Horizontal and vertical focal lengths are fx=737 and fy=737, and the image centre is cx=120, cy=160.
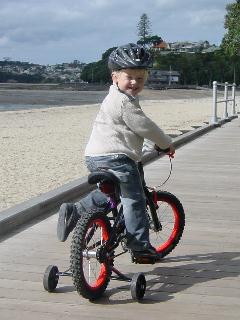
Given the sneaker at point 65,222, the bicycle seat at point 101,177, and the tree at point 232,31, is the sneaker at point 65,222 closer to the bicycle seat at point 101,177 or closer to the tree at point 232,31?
the bicycle seat at point 101,177

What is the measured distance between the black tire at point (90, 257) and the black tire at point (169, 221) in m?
0.90

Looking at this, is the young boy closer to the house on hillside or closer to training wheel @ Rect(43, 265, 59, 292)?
training wheel @ Rect(43, 265, 59, 292)

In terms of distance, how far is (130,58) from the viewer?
4.27 meters

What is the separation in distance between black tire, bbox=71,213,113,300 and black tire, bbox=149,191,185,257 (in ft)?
2.94

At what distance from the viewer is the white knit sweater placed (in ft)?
14.0

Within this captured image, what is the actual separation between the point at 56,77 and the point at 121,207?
18588 cm

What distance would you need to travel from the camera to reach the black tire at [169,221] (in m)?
5.22

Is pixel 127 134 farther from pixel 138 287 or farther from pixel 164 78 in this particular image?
pixel 164 78

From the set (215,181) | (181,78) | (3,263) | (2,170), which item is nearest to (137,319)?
(3,263)

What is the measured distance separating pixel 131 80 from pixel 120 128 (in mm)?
292

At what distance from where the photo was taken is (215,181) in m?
9.35

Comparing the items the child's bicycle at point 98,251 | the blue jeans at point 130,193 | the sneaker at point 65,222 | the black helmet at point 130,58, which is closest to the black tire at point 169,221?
the child's bicycle at point 98,251

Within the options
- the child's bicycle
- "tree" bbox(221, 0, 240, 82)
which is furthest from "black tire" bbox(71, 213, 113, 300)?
"tree" bbox(221, 0, 240, 82)

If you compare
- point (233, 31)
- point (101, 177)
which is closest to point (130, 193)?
point (101, 177)
